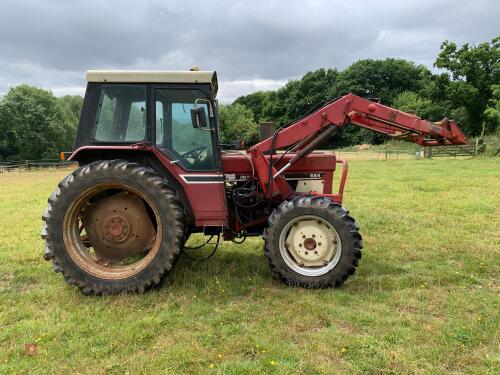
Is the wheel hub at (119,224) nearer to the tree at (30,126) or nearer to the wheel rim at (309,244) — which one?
the wheel rim at (309,244)

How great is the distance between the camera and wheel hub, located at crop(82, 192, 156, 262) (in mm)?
4984

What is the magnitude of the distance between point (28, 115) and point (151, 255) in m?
50.2

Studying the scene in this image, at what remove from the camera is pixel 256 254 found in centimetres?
628

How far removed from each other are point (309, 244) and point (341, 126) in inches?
57.7

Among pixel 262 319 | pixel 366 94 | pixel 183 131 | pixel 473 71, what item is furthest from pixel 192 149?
pixel 366 94

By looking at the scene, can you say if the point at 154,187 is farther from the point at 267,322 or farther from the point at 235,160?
the point at 267,322

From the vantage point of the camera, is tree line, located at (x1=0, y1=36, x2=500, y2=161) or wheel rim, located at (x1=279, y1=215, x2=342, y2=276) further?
tree line, located at (x1=0, y1=36, x2=500, y2=161)

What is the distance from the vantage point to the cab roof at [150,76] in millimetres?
4688

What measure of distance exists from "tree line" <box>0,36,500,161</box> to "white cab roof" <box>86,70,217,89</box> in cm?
1729

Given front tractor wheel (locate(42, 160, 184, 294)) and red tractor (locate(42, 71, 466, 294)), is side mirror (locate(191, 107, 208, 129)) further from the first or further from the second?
front tractor wheel (locate(42, 160, 184, 294))

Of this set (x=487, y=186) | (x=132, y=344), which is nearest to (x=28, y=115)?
(x=487, y=186)

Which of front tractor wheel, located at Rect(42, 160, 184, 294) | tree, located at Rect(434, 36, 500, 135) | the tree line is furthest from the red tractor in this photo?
tree, located at Rect(434, 36, 500, 135)

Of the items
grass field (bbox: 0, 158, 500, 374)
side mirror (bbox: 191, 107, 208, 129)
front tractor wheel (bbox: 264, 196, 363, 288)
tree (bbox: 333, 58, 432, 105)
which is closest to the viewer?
grass field (bbox: 0, 158, 500, 374)

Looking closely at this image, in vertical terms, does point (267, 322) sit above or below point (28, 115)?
below
